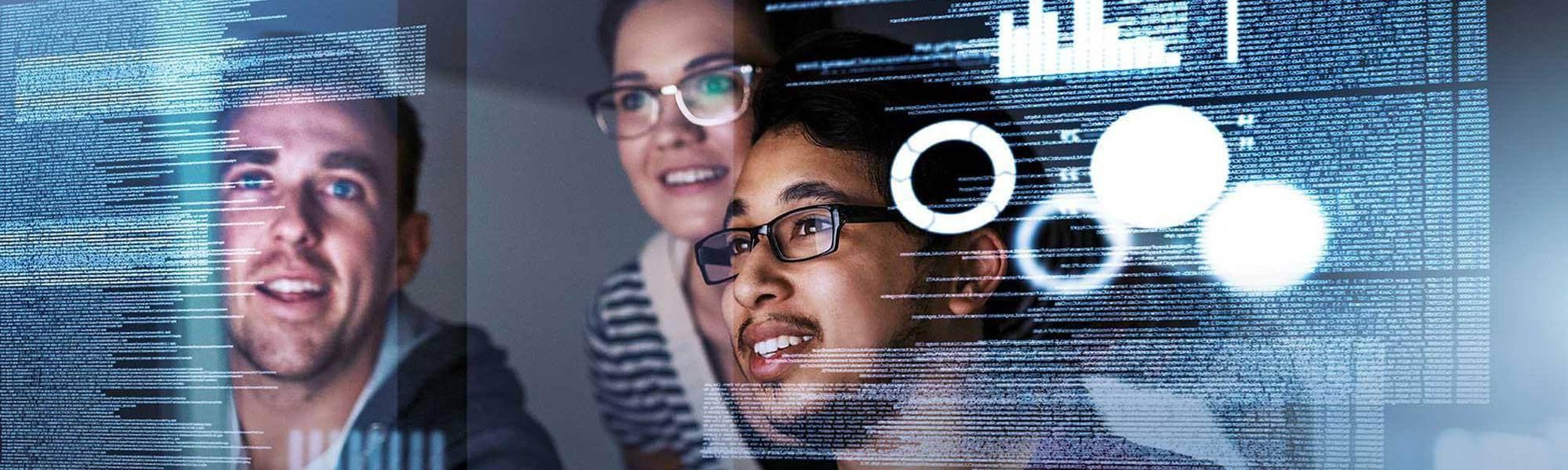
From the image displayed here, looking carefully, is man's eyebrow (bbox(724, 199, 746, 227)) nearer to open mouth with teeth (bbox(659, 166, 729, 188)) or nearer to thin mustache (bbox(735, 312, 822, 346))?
open mouth with teeth (bbox(659, 166, 729, 188))

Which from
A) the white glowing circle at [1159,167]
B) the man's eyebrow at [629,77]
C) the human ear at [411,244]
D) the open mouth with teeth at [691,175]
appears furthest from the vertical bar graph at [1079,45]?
the human ear at [411,244]

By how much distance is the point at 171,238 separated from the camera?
2.73m

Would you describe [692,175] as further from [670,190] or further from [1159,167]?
[1159,167]

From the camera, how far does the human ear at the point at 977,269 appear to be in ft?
7.46

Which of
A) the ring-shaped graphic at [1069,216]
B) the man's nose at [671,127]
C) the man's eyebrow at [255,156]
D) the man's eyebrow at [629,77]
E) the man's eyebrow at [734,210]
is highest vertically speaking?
the man's eyebrow at [629,77]

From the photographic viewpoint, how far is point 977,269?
7.49 feet

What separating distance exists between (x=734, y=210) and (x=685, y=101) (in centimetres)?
23

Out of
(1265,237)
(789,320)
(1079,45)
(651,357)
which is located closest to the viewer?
(1265,237)

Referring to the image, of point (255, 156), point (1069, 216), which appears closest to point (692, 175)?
point (1069, 216)

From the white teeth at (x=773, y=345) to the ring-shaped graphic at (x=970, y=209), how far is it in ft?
1.02

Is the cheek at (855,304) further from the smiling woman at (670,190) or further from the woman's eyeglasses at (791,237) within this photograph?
the smiling woman at (670,190)

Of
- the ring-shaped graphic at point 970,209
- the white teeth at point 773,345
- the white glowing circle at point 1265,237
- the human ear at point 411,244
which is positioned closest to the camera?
the white glowing circle at point 1265,237

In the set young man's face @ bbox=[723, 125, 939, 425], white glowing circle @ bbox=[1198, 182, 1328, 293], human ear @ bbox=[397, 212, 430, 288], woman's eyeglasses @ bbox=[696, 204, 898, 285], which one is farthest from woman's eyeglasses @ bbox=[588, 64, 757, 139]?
white glowing circle @ bbox=[1198, 182, 1328, 293]

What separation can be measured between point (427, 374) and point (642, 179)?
0.60 meters
